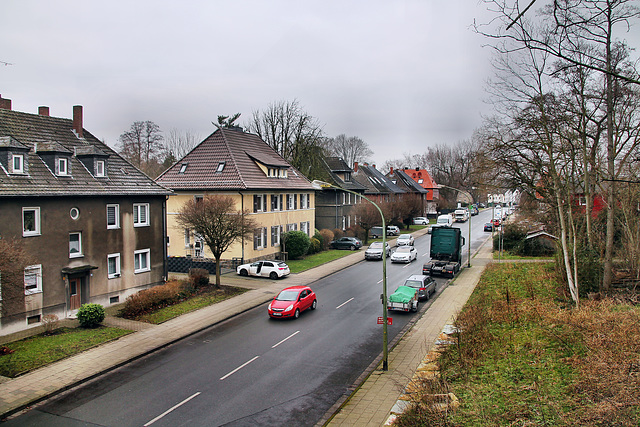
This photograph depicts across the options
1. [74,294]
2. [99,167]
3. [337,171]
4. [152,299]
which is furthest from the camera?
[337,171]

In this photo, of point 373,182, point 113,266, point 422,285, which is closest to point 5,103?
point 113,266

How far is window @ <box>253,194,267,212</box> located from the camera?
38.2 meters

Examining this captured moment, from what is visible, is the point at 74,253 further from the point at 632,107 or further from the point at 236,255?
the point at 632,107

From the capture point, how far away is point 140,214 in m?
27.5

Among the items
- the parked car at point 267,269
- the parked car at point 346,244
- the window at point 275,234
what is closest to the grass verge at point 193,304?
the parked car at point 267,269

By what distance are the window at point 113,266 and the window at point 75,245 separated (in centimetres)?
185

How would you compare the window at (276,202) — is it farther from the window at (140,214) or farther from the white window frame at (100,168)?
the white window frame at (100,168)

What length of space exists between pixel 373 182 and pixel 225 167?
3958 centimetres

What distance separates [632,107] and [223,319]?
21.1 m

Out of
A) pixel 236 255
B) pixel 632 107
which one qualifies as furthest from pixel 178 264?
pixel 632 107

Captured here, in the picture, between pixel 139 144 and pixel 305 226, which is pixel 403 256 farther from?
pixel 139 144

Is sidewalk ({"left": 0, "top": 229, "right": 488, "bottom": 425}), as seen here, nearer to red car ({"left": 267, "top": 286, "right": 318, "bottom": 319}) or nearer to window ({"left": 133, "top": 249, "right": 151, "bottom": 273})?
red car ({"left": 267, "top": 286, "right": 318, "bottom": 319})

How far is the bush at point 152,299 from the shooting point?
23.3 meters

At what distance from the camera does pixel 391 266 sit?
129ft
